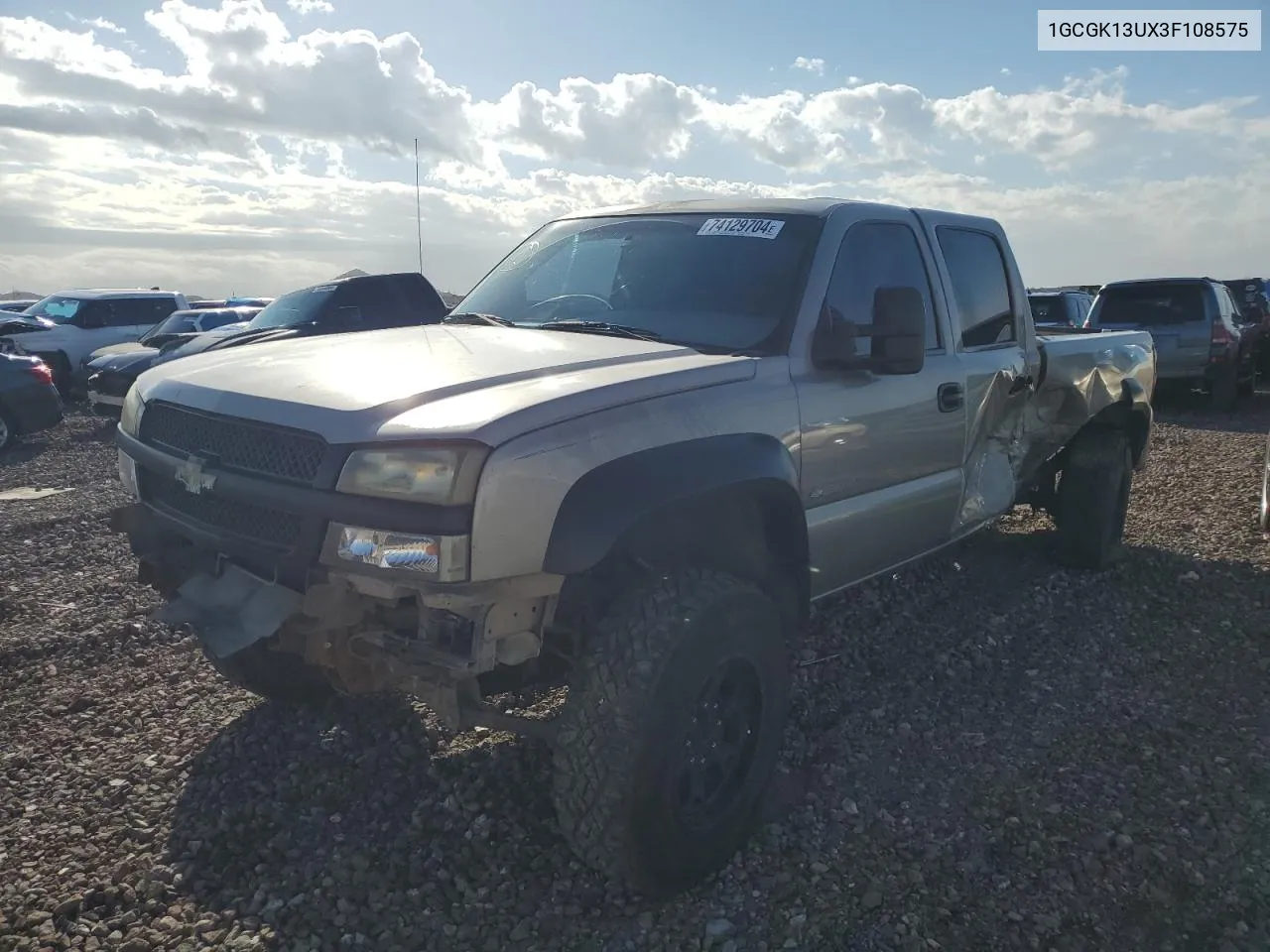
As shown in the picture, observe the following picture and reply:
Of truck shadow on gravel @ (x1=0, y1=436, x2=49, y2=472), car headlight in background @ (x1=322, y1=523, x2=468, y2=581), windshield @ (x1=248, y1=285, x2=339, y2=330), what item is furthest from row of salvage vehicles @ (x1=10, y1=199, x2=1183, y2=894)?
truck shadow on gravel @ (x1=0, y1=436, x2=49, y2=472)

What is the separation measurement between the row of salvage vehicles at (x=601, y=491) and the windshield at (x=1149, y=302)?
1072 centimetres

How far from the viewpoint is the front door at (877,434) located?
346 cm

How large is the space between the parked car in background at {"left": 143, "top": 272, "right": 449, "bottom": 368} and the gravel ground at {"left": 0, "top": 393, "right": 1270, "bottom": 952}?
5.04m

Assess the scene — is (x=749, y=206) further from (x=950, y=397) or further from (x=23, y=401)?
(x=23, y=401)

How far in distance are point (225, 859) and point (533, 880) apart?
941mm

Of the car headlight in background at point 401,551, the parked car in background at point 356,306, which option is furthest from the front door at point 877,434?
the parked car in background at point 356,306

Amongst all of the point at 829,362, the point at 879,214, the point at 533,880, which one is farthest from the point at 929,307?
the point at 533,880

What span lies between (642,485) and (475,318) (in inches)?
69.8

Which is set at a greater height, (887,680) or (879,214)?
(879,214)

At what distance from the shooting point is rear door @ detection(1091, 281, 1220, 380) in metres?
13.1

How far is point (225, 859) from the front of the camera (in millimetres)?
2949

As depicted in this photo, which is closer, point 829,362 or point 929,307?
point 829,362

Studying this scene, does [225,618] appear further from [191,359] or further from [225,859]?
[191,359]

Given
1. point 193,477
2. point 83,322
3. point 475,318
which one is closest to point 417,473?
point 193,477
